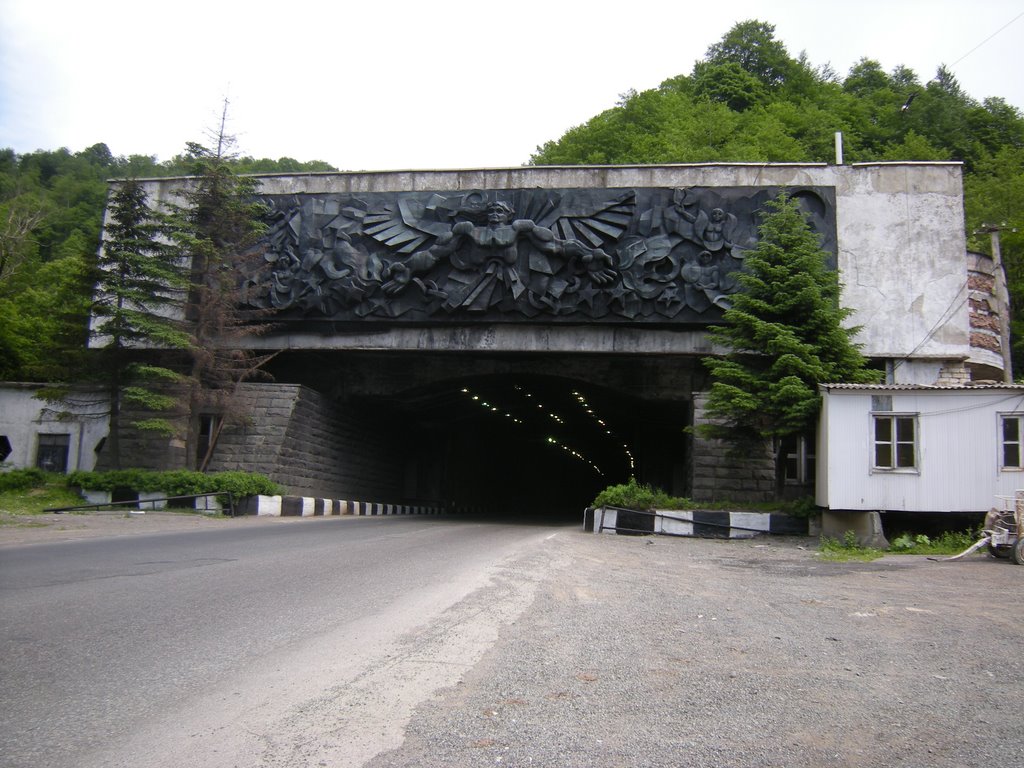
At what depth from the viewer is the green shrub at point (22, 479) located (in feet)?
71.2

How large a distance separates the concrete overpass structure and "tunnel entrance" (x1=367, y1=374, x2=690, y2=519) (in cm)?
129

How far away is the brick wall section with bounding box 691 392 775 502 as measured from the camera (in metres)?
22.4

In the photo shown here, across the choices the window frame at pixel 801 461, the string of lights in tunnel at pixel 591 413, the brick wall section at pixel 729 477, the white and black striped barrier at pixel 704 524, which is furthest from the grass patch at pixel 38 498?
the window frame at pixel 801 461

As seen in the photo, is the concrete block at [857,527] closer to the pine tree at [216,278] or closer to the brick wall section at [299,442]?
the brick wall section at [299,442]

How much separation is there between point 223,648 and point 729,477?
1872cm

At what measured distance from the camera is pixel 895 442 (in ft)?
53.2

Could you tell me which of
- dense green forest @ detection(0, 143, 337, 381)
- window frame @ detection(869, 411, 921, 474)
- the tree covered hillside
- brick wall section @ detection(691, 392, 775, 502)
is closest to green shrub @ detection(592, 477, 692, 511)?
brick wall section @ detection(691, 392, 775, 502)

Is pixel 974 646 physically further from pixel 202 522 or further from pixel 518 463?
pixel 518 463

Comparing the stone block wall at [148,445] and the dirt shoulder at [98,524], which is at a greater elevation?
the stone block wall at [148,445]

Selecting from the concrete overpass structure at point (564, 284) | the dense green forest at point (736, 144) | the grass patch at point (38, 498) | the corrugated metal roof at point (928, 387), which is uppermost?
the dense green forest at point (736, 144)

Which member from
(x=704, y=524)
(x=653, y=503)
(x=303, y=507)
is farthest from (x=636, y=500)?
(x=303, y=507)

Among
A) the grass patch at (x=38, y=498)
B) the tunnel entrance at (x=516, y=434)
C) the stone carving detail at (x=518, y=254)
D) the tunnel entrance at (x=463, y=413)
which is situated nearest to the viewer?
the grass patch at (x=38, y=498)

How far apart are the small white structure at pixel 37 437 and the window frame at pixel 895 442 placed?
942 inches

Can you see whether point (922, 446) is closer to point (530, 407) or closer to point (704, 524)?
point (704, 524)
